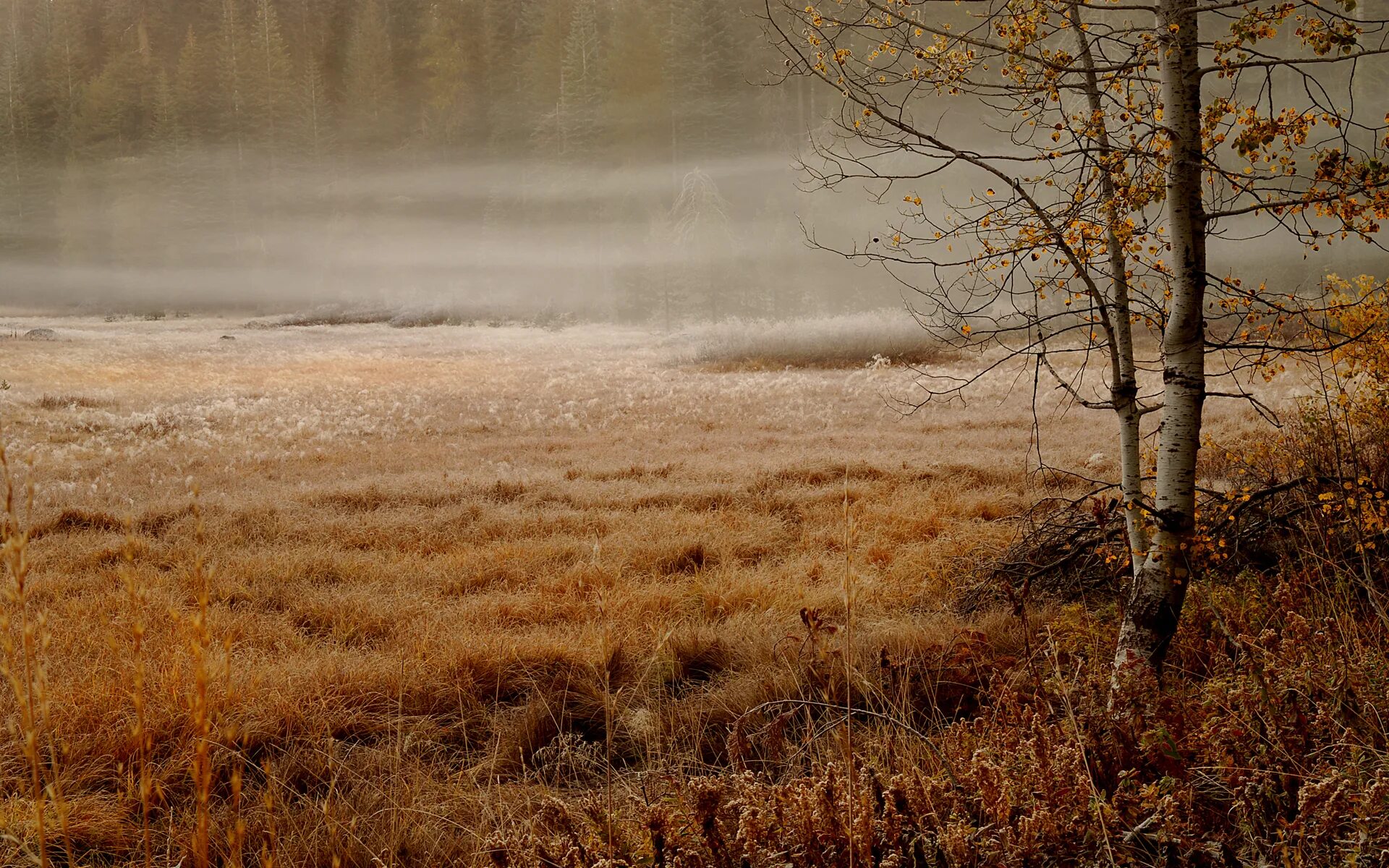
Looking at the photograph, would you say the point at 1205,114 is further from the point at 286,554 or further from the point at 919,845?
the point at 286,554

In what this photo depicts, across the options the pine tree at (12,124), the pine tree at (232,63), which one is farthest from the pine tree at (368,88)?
the pine tree at (12,124)

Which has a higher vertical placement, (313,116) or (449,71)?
(449,71)

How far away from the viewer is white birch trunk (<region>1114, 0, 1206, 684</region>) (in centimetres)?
342

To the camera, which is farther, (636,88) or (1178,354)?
(636,88)

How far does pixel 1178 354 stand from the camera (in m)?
3.50

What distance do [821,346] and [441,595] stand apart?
2068 centimetres

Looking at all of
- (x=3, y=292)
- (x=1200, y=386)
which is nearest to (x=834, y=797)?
(x=1200, y=386)

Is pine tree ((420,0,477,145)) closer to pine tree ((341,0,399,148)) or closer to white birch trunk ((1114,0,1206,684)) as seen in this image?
pine tree ((341,0,399,148))

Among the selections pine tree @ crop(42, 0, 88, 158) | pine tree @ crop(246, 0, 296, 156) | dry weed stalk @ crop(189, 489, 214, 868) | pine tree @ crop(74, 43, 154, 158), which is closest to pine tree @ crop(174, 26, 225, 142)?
pine tree @ crop(246, 0, 296, 156)

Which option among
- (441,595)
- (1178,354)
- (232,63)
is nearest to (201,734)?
(1178,354)

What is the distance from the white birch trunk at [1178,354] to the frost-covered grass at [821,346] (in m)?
18.9

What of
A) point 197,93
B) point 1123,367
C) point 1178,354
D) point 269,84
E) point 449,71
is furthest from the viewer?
point 449,71

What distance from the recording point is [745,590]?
5.88 metres

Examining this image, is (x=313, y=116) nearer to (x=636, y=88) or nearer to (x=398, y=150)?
(x=398, y=150)
